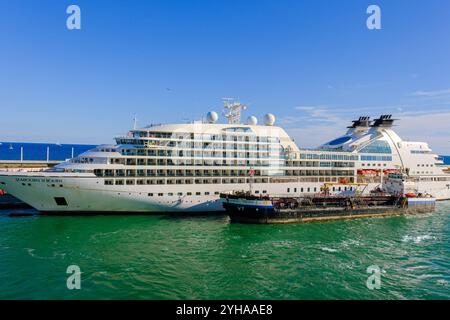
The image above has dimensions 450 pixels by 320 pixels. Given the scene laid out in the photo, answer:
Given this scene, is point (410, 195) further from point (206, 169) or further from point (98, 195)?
point (98, 195)

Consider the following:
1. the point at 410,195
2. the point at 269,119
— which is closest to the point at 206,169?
the point at 269,119

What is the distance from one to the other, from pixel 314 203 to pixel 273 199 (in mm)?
5774

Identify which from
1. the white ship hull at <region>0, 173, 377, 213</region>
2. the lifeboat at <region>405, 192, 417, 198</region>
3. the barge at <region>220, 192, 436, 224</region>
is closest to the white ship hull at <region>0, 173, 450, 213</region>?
the white ship hull at <region>0, 173, 377, 213</region>

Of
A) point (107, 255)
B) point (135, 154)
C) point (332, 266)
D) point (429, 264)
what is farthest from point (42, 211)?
point (429, 264)

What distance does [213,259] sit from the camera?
2200cm

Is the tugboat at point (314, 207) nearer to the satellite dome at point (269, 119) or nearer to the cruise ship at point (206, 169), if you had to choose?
the cruise ship at point (206, 169)

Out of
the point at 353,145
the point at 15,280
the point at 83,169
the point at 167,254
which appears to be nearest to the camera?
the point at 15,280

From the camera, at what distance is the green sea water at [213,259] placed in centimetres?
1738

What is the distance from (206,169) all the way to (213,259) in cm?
1694

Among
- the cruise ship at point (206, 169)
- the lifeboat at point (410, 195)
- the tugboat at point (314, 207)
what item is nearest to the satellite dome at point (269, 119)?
the cruise ship at point (206, 169)

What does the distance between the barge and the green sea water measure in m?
1.51

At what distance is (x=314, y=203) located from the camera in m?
36.4

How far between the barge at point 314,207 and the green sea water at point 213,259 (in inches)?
59.3
